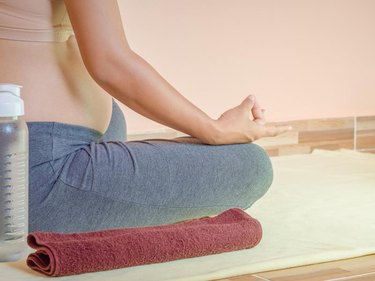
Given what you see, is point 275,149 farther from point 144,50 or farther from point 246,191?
point 246,191

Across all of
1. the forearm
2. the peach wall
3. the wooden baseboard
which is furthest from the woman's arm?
the wooden baseboard

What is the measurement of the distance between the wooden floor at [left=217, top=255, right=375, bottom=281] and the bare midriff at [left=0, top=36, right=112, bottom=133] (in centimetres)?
45

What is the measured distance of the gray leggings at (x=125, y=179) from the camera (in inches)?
61.2

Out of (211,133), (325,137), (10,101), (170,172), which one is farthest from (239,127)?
(325,137)

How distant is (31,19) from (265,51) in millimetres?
1668

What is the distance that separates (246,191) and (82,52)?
450 mm

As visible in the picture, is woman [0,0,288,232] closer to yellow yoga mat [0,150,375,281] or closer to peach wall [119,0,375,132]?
yellow yoga mat [0,150,375,281]

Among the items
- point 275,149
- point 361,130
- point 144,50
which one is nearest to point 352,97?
point 361,130

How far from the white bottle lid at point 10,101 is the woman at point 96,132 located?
0.43 ft

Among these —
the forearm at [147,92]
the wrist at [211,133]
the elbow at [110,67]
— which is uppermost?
the elbow at [110,67]

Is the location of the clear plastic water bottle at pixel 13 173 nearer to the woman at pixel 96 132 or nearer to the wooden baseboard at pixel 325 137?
the woman at pixel 96 132

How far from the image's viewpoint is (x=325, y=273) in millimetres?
1425

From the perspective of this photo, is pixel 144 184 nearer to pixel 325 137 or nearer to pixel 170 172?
pixel 170 172

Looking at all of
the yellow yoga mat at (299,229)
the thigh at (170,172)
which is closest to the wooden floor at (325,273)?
the yellow yoga mat at (299,229)
